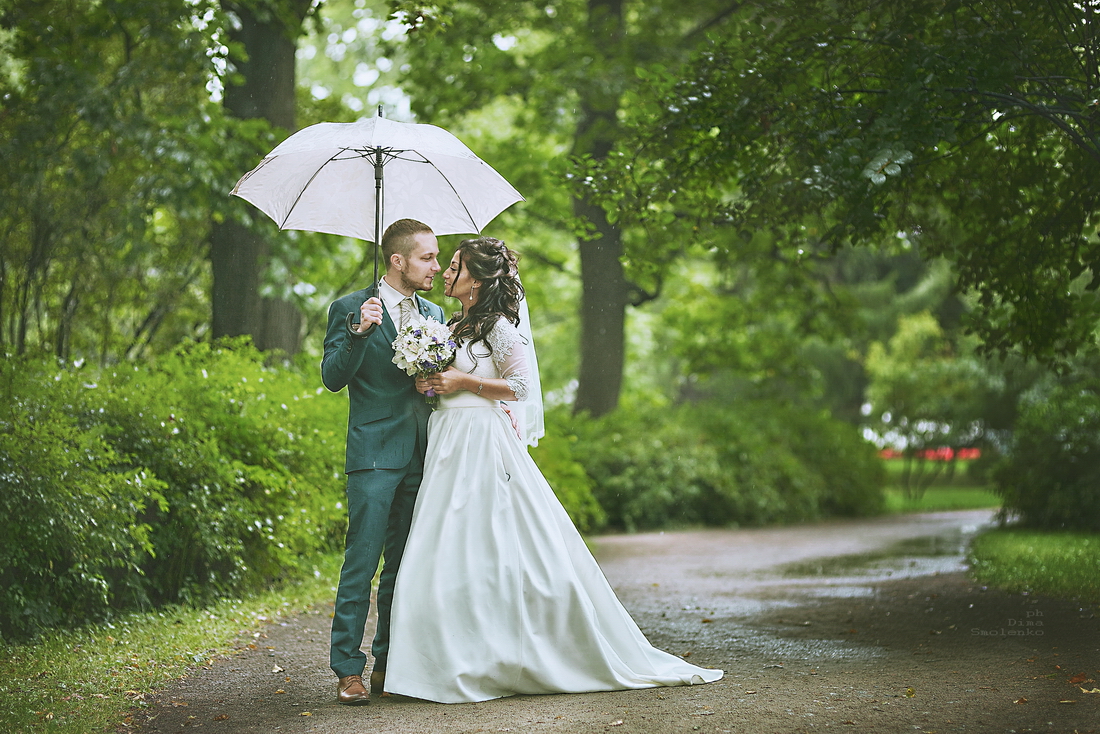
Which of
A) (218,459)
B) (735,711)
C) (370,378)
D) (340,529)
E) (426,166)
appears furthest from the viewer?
(340,529)

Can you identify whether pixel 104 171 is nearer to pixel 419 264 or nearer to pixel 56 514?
pixel 56 514

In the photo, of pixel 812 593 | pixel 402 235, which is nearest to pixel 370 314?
pixel 402 235

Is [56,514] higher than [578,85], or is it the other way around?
[578,85]

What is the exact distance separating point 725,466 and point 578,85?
5924mm

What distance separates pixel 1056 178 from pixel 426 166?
493 centimetres

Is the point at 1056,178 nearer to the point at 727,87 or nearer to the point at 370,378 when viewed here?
the point at 727,87

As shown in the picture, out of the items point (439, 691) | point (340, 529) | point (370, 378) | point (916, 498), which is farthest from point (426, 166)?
point (916, 498)

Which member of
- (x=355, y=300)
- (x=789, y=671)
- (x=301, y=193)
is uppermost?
(x=301, y=193)

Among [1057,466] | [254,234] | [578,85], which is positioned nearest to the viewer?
[254,234]

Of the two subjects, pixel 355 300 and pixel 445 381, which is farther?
pixel 355 300

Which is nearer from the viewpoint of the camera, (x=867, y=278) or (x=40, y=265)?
(x=40, y=265)

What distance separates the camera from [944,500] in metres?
21.1

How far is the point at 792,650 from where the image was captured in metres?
5.96

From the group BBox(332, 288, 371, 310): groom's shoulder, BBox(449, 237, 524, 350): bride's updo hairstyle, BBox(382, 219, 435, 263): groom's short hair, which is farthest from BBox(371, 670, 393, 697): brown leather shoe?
BBox(382, 219, 435, 263): groom's short hair
